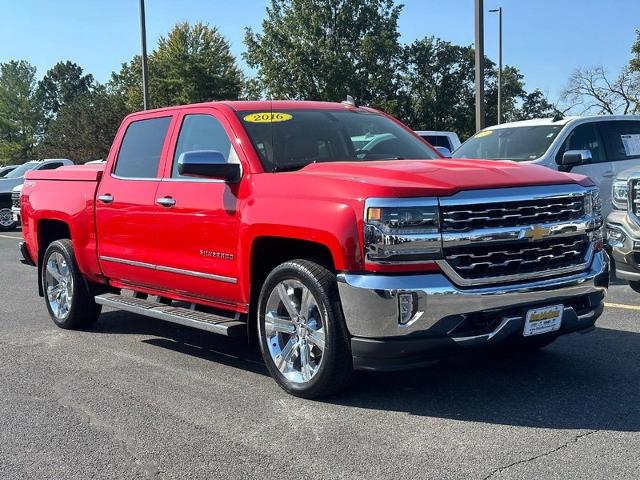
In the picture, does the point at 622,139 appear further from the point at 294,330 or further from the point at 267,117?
the point at 294,330

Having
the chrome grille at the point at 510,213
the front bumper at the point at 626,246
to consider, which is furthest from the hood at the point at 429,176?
the front bumper at the point at 626,246

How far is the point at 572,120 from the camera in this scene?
1004cm

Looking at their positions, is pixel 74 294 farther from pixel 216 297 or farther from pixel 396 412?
pixel 396 412

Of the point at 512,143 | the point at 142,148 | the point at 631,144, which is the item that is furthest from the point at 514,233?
the point at 631,144

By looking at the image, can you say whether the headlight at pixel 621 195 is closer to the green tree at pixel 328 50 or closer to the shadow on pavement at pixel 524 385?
the shadow on pavement at pixel 524 385

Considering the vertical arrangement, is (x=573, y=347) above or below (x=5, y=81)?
below

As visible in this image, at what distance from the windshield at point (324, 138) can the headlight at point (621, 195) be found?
235 cm

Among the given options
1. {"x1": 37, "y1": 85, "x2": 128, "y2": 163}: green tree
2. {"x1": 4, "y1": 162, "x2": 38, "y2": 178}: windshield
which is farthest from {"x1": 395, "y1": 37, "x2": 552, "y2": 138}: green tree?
{"x1": 4, "y1": 162, "x2": 38, "y2": 178}: windshield

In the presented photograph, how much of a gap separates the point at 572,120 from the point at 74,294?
6.72 meters

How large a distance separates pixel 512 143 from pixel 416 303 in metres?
6.71

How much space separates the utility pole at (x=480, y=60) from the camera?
46.6ft

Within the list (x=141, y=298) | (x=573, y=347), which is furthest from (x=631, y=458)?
(x=141, y=298)

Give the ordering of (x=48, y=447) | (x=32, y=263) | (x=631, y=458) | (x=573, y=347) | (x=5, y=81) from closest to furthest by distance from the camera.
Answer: (x=631, y=458) < (x=48, y=447) < (x=573, y=347) < (x=32, y=263) < (x=5, y=81)

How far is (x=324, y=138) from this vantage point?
18.4 ft
